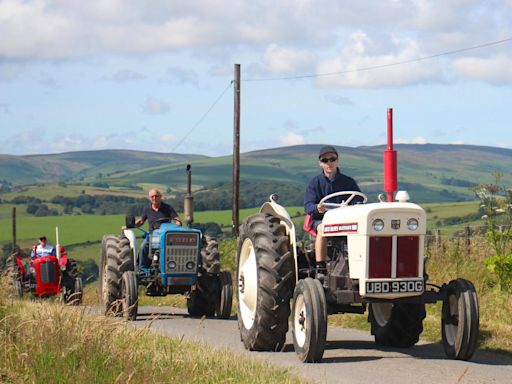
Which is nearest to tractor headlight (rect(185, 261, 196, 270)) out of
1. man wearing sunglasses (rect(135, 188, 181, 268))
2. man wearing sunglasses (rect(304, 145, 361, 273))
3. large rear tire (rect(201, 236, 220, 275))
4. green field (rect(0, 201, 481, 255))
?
large rear tire (rect(201, 236, 220, 275))

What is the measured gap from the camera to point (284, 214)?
11086mm

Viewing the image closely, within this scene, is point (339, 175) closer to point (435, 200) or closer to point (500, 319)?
point (500, 319)

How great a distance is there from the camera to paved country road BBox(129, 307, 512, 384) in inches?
340

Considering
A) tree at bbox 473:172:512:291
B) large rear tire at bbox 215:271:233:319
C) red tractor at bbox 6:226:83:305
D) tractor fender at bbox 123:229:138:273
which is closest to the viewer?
tree at bbox 473:172:512:291

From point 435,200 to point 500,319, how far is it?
14789 cm

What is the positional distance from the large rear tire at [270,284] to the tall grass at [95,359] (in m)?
1.34

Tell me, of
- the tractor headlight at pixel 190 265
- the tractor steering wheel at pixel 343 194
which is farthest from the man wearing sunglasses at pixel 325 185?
the tractor headlight at pixel 190 265

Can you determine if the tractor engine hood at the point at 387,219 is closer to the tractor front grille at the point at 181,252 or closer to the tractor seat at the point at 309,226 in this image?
the tractor seat at the point at 309,226

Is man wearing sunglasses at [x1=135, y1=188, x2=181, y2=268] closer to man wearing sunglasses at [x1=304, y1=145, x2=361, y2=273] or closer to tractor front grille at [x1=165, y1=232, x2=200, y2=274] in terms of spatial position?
tractor front grille at [x1=165, y1=232, x2=200, y2=274]

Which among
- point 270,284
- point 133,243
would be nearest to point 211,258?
point 133,243

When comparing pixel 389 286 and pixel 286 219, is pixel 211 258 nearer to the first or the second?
pixel 286 219

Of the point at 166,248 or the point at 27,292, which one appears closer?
the point at 166,248

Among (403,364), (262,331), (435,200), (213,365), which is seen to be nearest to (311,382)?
(213,365)

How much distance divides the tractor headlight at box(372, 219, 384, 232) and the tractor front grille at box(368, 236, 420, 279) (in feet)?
0.30
